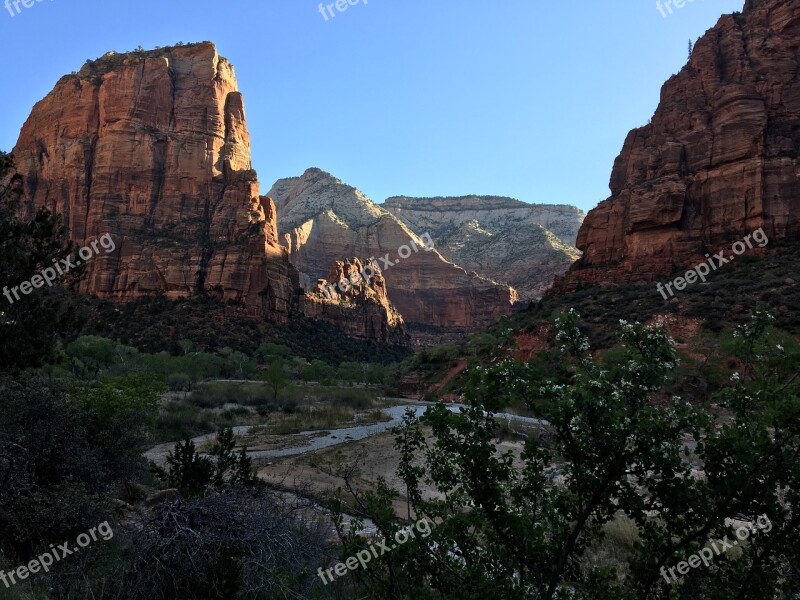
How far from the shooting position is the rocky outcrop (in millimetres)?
102125

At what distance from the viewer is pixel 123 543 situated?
6.49 meters

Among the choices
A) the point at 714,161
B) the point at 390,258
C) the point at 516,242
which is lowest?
the point at 714,161

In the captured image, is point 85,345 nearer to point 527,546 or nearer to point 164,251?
point 164,251

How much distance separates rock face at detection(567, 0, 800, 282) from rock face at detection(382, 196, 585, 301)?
7529 cm

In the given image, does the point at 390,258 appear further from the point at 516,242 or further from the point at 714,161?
the point at 714,161

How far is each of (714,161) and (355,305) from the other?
7623cm

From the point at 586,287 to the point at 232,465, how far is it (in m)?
47.8

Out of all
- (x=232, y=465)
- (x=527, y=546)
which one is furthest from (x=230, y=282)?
(x=527, y=546)

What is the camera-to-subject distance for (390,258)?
6009 inches

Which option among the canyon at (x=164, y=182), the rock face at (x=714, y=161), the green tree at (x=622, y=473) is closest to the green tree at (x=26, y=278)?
the green tree at (x=622, y=473)

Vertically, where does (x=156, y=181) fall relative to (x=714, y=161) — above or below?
above

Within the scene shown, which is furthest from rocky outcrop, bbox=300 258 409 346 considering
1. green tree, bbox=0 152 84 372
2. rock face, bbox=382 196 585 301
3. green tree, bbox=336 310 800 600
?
green tree, bbox=336 310 800 600

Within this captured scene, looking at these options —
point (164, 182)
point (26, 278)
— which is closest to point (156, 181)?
point (164, 182)

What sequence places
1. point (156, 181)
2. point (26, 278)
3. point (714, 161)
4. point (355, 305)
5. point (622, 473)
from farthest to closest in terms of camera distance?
1. point (355, 305)
2. point (156, 181)
3. point (714, 161)
4. point (26, 278)
5. point (622, 473)
